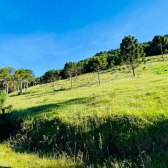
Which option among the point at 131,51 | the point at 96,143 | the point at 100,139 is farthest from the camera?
the point at 131,51

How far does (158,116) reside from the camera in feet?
17.0

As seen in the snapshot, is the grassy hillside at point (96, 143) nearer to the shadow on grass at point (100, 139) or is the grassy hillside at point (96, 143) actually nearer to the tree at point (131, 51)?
the shadow on grass at point (100, 139)

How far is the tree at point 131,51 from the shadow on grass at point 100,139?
109 ft

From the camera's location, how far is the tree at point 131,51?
3508 centimetres

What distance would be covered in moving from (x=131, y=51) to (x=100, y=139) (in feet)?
120

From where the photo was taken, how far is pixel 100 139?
4707mm

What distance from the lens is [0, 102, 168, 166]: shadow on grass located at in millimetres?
4285

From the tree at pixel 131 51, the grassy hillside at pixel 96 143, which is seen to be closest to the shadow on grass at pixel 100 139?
the grassy hillside at pixel 96 143

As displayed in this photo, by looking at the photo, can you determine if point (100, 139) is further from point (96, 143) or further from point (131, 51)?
point (131, 51)

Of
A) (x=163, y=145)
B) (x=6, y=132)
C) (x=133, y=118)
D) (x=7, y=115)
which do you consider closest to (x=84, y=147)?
(x=133, y=118)

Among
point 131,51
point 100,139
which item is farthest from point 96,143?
point 131,51

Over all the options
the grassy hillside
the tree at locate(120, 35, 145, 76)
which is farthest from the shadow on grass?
the tree at locate(120, 35, 145, 76)

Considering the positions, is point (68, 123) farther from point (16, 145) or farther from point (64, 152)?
point (16, 145)

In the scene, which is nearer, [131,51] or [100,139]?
[100,139]
